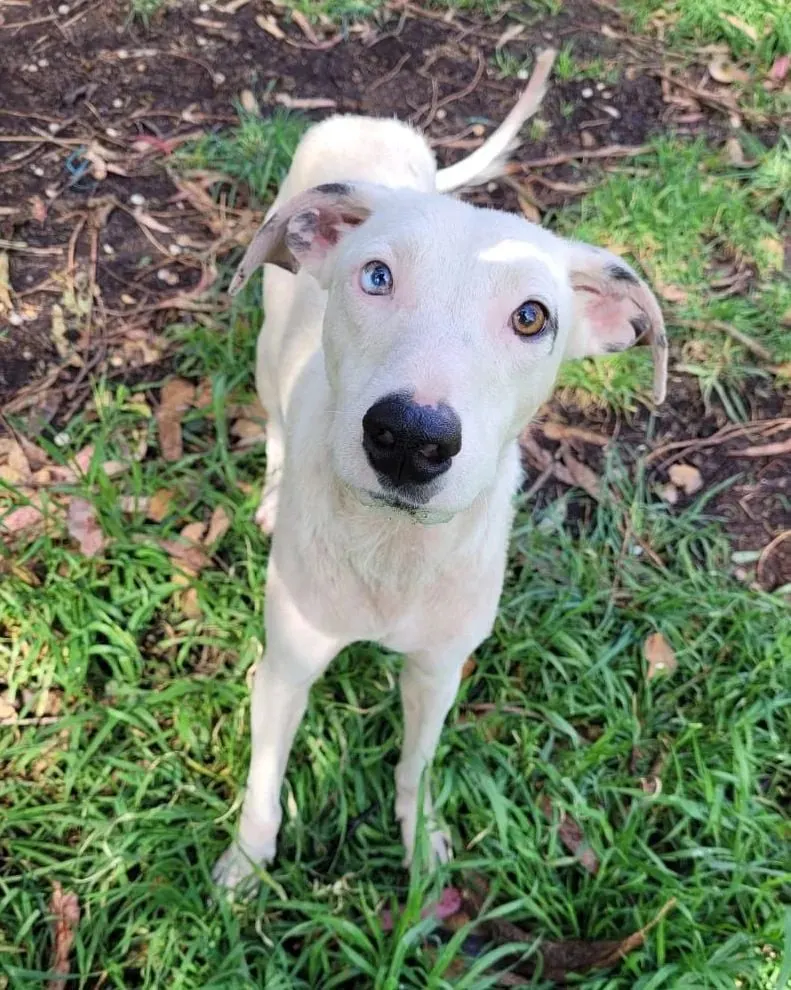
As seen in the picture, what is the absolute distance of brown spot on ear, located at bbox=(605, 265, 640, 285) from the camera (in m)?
2.37

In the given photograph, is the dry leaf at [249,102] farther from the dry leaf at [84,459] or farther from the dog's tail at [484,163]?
the dry leaf at [84,459]

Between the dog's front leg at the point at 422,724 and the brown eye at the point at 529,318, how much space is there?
0.99m

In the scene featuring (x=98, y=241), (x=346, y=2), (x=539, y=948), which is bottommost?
(x=539, y=948)

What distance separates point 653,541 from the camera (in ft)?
13.7

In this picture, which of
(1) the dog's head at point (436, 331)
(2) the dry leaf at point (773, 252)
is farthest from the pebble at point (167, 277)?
(2) the dry leaf at point (773, 252)

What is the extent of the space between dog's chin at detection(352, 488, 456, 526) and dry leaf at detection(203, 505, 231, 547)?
6.25 feet

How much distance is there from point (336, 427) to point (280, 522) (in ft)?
2.47

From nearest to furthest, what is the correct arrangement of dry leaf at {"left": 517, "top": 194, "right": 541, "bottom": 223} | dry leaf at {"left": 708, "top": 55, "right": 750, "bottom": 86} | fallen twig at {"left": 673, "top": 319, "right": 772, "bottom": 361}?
fallen twig at {"left": 673, "top": 319, "right": 772, "bottom": 361} → dry leaf at {"left": 517, "top": 194, "right": 541, "bottom": 223} → dry leaf at {"left": 708, "top": 55, "right": 750, "bottom": 86}

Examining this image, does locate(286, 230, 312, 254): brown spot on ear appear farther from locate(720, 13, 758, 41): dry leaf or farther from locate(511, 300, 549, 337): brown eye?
locate(720, 13, 758, 41): dry leaf

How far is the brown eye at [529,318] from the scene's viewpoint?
2053 mm

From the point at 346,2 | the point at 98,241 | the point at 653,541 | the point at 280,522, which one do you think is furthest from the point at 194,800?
the point at 346,2

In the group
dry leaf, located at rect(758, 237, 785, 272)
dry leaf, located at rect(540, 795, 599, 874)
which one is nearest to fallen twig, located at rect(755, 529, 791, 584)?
dry leaf, located at rect(540, 795, 599, 874)

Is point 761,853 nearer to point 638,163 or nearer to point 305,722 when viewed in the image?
point 305,722

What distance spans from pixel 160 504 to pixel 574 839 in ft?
7.06
